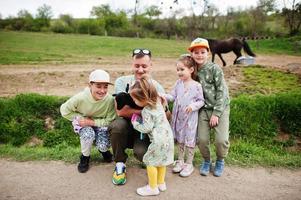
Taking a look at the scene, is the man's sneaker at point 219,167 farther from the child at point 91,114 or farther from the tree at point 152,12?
the tree at point 152,12

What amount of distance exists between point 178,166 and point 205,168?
33cm

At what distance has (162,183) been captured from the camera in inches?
139

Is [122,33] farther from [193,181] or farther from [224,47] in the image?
[193,181]

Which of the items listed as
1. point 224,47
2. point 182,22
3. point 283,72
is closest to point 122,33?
point 182,22

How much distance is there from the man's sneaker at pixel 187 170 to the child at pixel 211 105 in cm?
13

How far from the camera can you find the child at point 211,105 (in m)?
3.79

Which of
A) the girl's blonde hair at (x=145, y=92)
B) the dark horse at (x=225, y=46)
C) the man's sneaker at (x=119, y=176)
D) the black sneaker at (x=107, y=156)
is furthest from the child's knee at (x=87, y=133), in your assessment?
the dark horse at (x=225, y=46)

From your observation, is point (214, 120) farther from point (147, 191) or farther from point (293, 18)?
point (293, 18)

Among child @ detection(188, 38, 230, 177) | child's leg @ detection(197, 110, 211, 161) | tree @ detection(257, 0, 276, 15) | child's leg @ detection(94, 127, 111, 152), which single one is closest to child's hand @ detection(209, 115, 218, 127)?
child @ detection(188, 38, 230, 177)

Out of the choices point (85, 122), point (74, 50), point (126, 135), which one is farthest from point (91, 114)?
point (74, 50)

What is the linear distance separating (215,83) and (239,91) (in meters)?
3.81

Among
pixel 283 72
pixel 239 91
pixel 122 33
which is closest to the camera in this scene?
pixel 239 91

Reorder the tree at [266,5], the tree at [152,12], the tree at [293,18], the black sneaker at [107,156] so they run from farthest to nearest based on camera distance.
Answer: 1. the tree at [152,12]
2. the tree at [266,5]
3. the tree at [293,18]
4. the black sneaker at [107,156]

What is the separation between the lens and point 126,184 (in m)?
3.64
